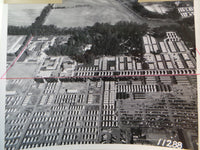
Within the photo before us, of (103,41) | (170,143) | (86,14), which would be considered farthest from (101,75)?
(170,143)

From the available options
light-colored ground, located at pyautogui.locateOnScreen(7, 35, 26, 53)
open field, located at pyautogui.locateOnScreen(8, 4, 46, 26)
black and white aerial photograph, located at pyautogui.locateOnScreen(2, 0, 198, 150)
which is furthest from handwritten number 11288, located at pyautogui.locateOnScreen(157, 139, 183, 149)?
open field, located at pyautogui.locateOnScreen(8, 4, 46, 26)

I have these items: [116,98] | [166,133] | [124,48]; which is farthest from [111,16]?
[166,133]

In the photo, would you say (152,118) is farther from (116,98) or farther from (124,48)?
(124,48)

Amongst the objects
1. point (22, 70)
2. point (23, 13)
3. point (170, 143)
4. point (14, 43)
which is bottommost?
point (170, 143)

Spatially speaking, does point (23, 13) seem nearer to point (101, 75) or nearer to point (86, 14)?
point (86, 14)

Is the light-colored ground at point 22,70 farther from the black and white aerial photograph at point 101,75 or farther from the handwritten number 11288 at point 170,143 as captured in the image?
the handwritten number 11288 at point 170,143
